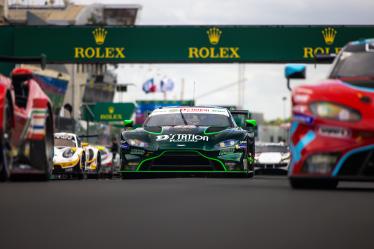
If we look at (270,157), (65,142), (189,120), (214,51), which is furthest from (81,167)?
(214,51)

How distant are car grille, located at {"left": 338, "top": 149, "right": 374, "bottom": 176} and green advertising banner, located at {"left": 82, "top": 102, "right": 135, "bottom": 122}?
233ft

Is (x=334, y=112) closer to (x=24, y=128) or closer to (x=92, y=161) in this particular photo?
(x=24, y=128)

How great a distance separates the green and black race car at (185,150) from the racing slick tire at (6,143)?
4.88 m

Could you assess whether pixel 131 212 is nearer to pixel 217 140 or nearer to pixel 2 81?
pixel 2 81

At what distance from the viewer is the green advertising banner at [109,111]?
82.6 meters

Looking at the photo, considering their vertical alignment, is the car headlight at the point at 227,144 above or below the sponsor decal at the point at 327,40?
below

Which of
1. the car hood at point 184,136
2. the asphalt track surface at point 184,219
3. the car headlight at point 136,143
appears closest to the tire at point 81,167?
the car hood at point 184,136

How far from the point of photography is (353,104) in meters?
10.5

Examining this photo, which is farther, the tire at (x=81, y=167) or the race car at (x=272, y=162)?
the race car at (x=272, y=162)

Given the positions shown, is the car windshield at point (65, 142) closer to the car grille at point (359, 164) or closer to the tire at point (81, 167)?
the tire at point (81, 167)

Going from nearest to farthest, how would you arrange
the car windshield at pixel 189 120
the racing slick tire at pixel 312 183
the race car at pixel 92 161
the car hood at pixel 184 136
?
the racing slick tire at pixel 312 183, the car hood at pixel 184 136, the car windshield at pixel 189 120, the race car at pixel 92 161

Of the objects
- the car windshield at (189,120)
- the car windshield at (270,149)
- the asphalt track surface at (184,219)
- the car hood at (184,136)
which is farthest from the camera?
the car windshield at (270,149)

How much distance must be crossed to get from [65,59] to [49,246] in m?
33.9

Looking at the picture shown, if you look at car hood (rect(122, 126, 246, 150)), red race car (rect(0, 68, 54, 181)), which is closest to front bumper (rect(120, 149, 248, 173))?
car hood (rect(122, 126, 246, 150))
